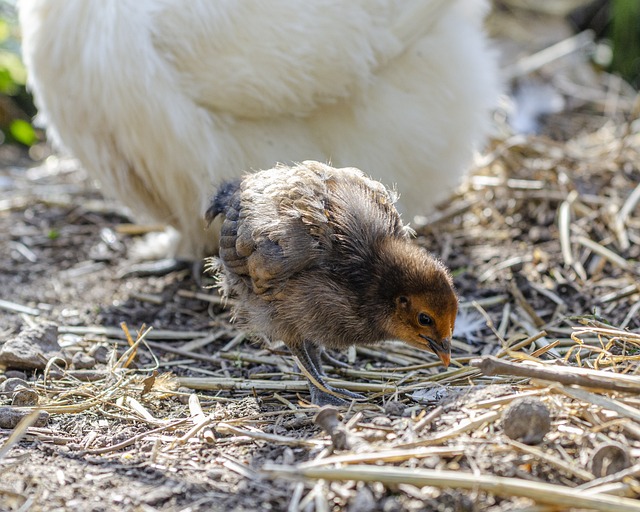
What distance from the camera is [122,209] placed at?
15.3 feet

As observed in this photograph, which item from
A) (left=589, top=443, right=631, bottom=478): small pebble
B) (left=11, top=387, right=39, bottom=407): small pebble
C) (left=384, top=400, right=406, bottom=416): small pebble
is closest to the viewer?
(left=589, top=443, right=631, bottom=478): small pebble

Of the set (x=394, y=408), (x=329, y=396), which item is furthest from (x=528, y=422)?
(x=329, y=396)

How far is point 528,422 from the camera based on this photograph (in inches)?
74.0

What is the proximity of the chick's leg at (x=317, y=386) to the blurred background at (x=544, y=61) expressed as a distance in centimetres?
323

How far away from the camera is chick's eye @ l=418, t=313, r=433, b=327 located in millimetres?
2242

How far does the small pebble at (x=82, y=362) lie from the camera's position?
9.30 feet

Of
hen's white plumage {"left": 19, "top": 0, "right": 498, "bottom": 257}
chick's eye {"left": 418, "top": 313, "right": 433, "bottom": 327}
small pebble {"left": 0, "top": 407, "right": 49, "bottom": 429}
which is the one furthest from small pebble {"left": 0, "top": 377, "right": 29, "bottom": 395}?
chick's eye {"left": 418, "top": 313, "right": 433, "bottom": 327}

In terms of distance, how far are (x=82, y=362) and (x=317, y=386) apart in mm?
920

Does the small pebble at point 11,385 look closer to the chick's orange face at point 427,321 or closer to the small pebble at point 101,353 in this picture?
the small pebble at point 101,353

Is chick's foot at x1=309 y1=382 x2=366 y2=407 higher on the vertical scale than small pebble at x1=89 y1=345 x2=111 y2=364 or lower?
higher

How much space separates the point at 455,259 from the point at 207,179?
4.15 feet

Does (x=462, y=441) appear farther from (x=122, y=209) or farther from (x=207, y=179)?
(x=122, y=209)

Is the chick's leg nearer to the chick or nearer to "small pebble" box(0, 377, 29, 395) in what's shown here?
the chick

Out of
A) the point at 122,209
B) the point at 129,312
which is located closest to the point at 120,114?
the point at 129,312
